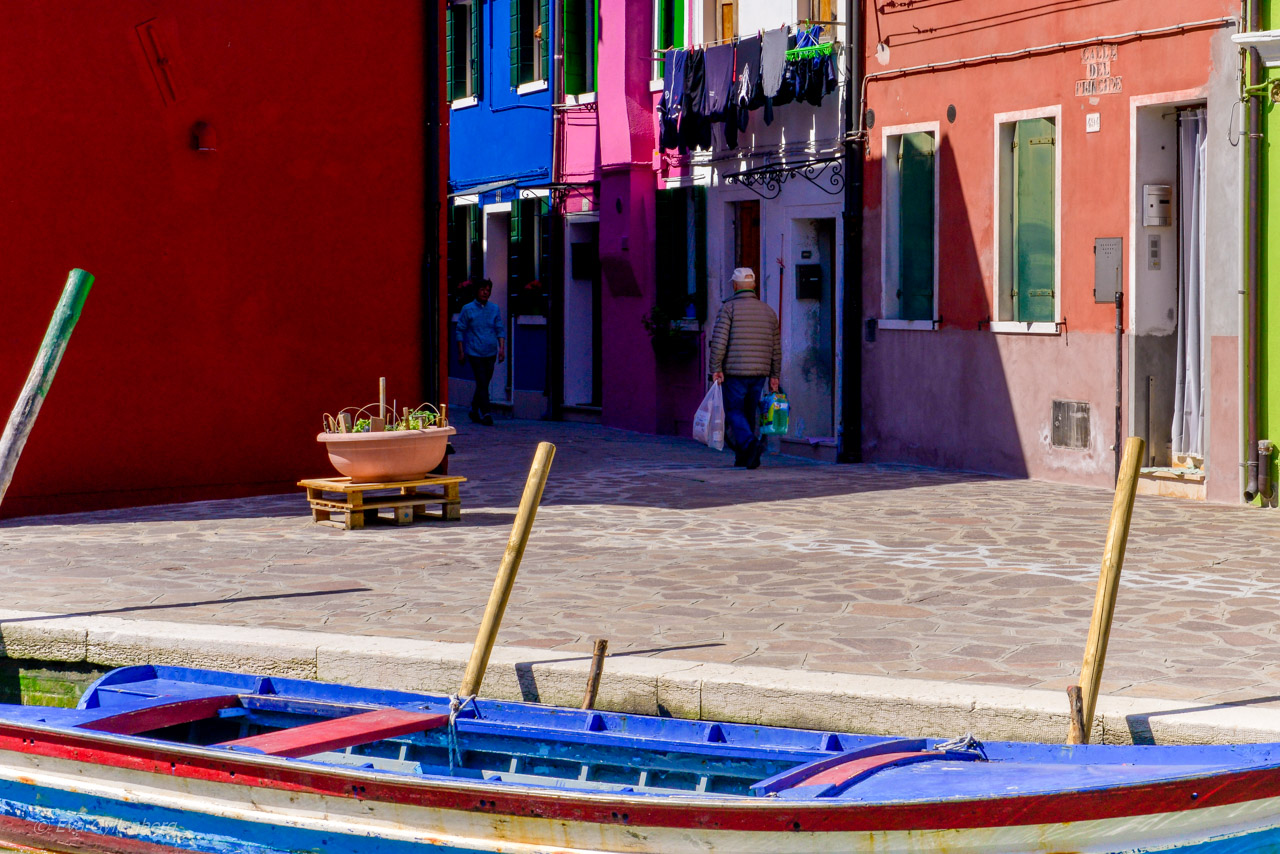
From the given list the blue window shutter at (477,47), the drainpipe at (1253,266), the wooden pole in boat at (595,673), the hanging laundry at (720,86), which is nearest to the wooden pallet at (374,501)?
the wooden pole in boat at (595,673)

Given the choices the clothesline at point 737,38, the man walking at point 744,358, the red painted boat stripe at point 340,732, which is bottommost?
the red painted boat stripe at point 340,732

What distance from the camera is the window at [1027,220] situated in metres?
15.5

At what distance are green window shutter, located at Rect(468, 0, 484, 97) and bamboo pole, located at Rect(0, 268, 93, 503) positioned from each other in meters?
17.8

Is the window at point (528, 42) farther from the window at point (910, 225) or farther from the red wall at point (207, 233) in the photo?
the red wall at point (207, 233)

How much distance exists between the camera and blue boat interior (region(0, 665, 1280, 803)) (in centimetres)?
533

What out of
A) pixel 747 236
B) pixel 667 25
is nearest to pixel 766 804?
pixel 747 236

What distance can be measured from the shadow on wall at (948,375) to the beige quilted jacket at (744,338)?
137 cm

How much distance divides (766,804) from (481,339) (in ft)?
60.2

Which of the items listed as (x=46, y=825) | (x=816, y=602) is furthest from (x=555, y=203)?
(x=46, y=825)

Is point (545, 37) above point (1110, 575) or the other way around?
above

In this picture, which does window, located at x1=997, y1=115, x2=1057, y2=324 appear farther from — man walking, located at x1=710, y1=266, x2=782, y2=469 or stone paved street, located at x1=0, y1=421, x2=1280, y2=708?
man walking, located at x1=710, y1=266, x2=782, y2=469

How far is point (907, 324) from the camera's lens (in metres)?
17.1

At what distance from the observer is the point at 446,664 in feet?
24.6

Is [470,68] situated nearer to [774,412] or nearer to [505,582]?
[774,412]
